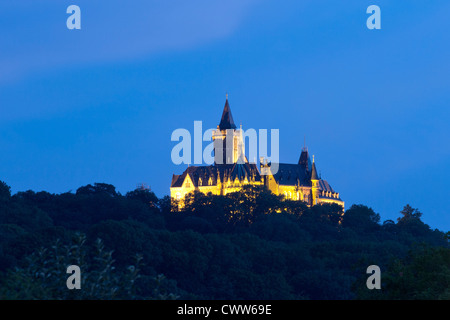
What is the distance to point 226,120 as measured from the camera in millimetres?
160000

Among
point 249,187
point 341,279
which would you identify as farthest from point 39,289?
point 249,187

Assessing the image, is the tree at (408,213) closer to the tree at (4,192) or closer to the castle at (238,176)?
the castle at (238,176)

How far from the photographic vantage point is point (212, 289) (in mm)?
84062

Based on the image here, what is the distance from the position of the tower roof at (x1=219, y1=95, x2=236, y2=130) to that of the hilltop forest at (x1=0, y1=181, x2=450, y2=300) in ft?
80.2

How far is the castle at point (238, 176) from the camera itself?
5827 inches

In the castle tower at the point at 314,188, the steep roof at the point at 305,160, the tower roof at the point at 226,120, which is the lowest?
the castle tower at the point at 314,188

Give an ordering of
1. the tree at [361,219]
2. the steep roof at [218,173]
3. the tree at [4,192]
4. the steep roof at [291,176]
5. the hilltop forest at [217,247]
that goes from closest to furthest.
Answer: the hilltop forest at [217,247], the tree at [4,192], the tree at [361,219], the steep roof at [218,173], the steep roof at [291,176]

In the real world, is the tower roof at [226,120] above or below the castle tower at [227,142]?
above

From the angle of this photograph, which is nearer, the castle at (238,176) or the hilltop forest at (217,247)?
the hilltop forest at (217,247)

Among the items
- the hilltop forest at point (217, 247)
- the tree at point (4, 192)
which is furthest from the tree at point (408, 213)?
the tree at point (4, 192)

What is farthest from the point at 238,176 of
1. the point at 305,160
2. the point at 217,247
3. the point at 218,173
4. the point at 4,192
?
the point at 217,247

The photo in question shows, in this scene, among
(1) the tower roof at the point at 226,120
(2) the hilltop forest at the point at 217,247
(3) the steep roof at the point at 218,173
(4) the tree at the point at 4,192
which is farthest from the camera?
(1) the tower roof at the point at 226,120

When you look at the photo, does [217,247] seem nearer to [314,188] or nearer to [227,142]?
[314,188]

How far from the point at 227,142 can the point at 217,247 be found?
62.4 meters
